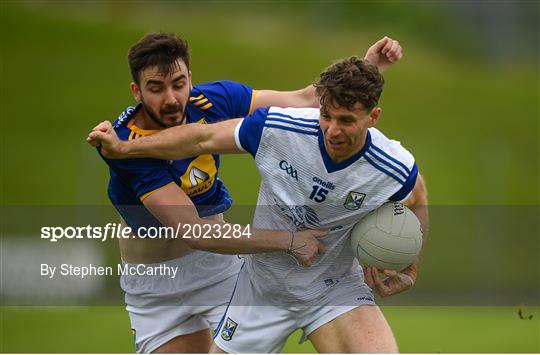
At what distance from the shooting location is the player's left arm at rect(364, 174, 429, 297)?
6367mm

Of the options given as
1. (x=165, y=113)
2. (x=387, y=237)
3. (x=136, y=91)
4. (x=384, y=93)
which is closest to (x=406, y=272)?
(x=387, y=237)

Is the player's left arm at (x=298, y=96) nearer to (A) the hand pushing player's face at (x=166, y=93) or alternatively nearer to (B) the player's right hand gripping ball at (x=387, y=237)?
(A) the hand pushing player's face at (x=166, y=93)

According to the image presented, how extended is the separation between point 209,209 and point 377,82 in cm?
159

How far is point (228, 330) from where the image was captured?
6.56 metres

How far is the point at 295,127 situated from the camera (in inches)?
238

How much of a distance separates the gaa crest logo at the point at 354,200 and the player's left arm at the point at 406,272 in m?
0.31

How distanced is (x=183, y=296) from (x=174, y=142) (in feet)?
4.39

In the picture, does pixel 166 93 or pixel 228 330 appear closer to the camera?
pixel 166 93

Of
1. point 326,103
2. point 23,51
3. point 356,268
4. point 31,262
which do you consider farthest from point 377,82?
point 23,51

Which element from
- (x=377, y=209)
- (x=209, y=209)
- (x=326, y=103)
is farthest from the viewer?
(x=209, y=209)

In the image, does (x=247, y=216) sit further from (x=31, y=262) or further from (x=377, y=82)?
(x=377, y=82)

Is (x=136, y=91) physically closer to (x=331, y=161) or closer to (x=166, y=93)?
(x=166, y=93)

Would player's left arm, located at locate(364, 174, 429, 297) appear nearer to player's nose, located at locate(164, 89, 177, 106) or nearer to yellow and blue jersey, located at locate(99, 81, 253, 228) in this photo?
yellow and blue jersey, located at locate(99, 81, 253, 228)

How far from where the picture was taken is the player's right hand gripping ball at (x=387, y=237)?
243 inches
